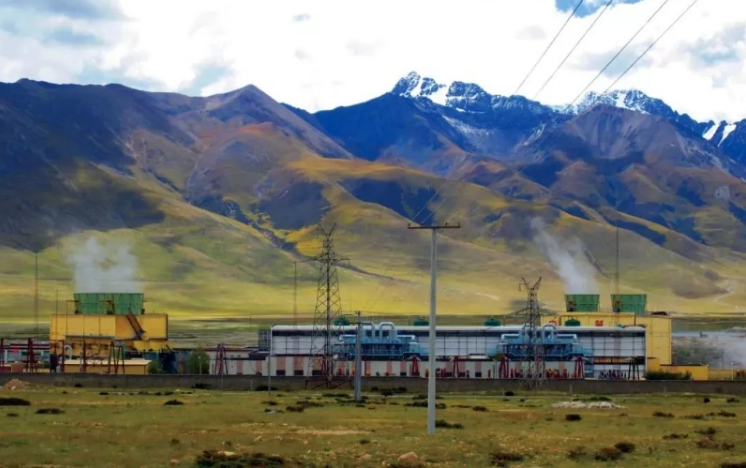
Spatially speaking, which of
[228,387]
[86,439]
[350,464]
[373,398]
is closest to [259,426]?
[86,439]

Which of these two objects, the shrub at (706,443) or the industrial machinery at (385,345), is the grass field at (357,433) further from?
the industrial machinery at (385,345)

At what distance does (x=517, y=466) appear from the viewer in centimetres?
4591

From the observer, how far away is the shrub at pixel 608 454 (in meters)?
48.7

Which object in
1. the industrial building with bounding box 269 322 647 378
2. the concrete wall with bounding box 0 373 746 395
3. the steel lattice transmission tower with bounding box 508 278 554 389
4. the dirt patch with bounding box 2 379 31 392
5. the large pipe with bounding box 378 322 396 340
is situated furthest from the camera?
the large pipe with bounding box 378 322 396 340

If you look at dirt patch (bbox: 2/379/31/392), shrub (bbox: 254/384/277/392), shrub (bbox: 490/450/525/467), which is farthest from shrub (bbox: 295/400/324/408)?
shrub (bbox: 490/450/525/467)

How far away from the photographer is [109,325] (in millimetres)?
168125

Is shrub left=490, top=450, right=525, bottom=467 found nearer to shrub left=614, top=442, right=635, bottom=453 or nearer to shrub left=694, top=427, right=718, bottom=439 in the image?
shrub left=614, top=442, right=635, bottom=453

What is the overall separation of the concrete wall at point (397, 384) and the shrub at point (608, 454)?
56577mm

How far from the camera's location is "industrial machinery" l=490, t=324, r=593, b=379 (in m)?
152

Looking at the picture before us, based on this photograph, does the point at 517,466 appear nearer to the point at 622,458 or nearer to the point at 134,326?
the point at 622,458

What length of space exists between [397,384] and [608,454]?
2387 inches

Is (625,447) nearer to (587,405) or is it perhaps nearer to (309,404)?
(309,404)

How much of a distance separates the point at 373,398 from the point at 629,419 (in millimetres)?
27373

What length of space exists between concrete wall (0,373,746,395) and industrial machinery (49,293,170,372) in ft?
148
